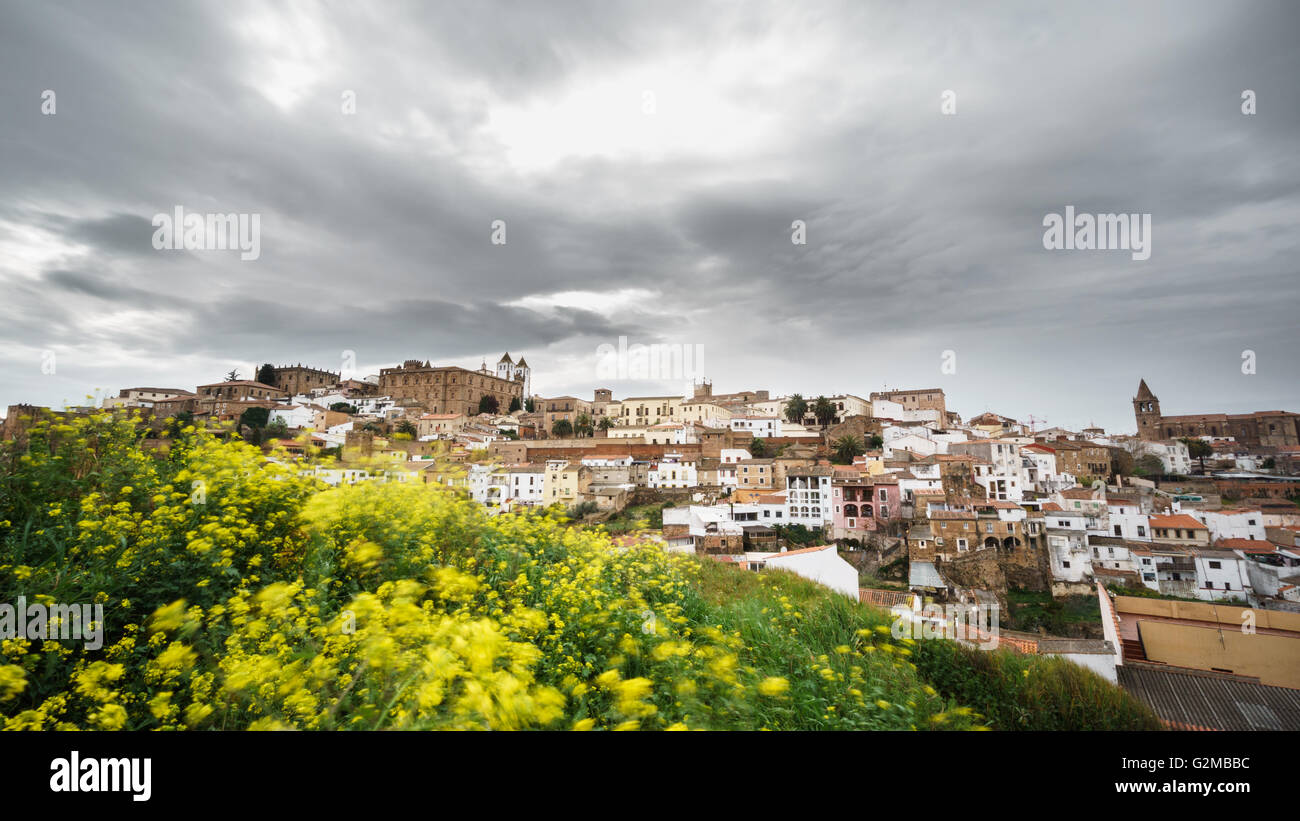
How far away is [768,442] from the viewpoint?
2009 inches

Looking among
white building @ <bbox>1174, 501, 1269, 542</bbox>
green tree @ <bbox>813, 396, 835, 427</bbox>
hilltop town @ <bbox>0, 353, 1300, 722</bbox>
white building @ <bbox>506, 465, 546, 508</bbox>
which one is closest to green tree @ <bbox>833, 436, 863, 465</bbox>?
hilltop town @ <bbox>0, 353, 1300, 722</bbox>

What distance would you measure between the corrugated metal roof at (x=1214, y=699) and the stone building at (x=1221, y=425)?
29.4 m

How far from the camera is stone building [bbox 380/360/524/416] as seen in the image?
6812 cm

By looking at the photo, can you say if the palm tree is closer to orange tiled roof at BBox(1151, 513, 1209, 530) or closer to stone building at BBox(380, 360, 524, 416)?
orange tiled roof at BBox(1151, 513, 1209, 530)

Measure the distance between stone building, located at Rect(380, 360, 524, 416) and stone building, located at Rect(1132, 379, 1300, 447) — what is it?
6864 centimetres

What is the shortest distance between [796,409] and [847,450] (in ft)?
62.6

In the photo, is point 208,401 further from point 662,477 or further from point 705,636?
point 705,636

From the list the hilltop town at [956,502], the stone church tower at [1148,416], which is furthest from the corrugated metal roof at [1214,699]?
the stone church tower at [1148,416]

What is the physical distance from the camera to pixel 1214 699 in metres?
6.25

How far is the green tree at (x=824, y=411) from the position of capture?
59.2 metres

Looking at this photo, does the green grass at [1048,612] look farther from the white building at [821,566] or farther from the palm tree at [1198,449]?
the palm tree at [1198,449]

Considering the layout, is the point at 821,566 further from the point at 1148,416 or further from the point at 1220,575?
the point at 1148,416
